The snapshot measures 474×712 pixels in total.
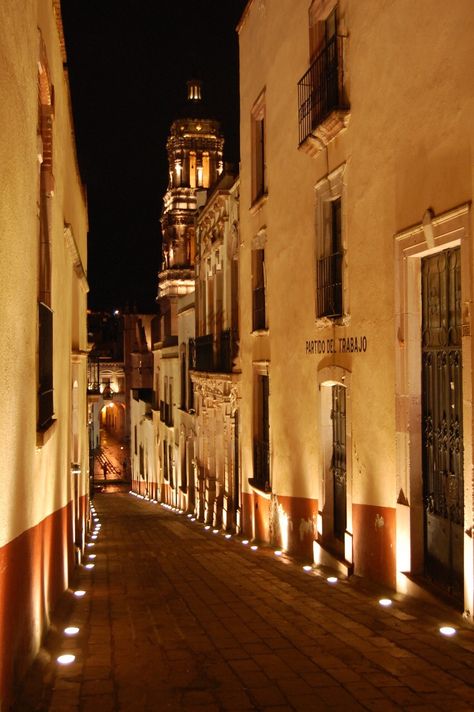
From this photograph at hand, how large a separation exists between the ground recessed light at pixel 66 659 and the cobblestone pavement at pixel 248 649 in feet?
0.21

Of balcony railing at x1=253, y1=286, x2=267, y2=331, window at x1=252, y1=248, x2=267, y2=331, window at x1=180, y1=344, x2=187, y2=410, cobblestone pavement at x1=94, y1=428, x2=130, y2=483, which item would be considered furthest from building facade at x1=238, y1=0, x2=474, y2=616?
cobblestone pavement at x1=94, y1=428, x2=130, y2=483

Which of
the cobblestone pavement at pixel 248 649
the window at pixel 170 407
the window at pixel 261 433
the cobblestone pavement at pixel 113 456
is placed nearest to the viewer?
the cobblestone pavement at pixel 248 649

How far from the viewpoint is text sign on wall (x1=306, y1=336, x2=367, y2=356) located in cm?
974

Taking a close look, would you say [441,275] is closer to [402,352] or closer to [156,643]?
[402,352]

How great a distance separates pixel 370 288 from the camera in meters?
9.39

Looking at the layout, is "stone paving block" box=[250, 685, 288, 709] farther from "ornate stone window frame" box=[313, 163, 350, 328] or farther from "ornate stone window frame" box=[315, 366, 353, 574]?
"ornate stone window frame" box=[313, 163, 350, 328]

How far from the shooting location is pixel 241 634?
6.98 m

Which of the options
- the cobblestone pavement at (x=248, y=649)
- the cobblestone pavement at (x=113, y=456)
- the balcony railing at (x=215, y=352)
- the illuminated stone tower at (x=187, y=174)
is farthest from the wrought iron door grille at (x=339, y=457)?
the cobblestone pavement at (x=113, y=456)

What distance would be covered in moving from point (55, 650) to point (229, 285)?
43.8ft

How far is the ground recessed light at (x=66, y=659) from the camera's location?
20.2ft

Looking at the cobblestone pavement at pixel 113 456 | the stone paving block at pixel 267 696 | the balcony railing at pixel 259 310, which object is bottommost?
the cobblestone pavement at pixel 113 456

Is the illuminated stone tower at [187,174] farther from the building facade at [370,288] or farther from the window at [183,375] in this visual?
the building facade at [370,288]

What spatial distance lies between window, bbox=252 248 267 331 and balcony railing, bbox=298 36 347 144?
3708 mm

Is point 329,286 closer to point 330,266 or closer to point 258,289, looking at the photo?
point 330,266
